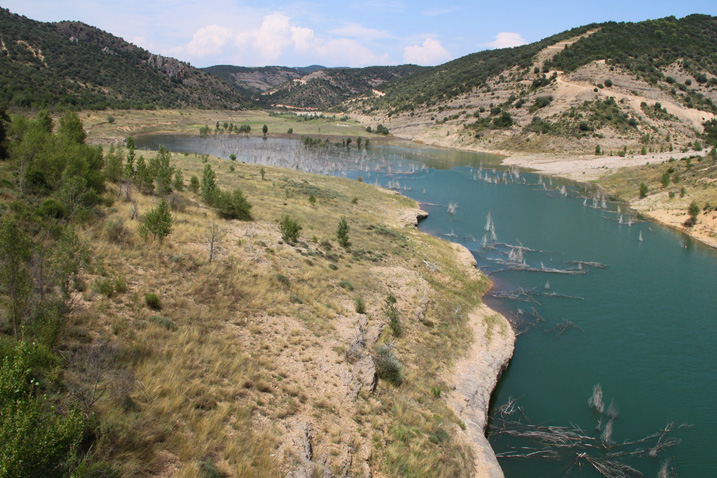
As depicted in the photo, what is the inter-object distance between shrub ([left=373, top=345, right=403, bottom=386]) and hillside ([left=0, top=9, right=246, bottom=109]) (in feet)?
206

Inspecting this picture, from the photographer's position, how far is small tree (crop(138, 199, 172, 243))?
13.1 metres

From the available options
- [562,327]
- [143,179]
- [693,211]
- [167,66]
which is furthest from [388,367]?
[167,66]

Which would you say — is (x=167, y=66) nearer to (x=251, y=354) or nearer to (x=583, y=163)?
(x=583, y=163)

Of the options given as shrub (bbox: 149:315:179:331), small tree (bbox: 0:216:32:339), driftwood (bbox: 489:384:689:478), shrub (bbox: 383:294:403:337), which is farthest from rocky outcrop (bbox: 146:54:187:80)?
driftwood (bbox: 489:384:689:478)

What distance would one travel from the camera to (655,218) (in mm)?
36969

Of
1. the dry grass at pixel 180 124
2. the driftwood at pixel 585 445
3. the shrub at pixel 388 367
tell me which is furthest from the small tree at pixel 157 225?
the dry grass at pixel 180 124

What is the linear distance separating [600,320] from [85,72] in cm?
12042

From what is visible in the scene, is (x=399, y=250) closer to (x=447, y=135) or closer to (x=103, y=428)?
(x=103, y=428)

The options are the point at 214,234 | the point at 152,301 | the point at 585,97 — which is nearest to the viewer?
the point at 152,301

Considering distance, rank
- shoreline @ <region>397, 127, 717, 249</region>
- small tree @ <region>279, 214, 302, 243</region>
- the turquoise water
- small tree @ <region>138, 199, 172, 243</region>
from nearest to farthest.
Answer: the turquoise water, small tree @ <region>138, 199, 172, 243</region>, small tree @ <region>279, 214, 302, 243</region>, shoreline @ <region>397, 127, 717, 249</region>

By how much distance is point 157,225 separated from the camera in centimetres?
1349

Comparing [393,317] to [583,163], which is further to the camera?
[583,163]

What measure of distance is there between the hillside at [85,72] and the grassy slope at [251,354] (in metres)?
57.1

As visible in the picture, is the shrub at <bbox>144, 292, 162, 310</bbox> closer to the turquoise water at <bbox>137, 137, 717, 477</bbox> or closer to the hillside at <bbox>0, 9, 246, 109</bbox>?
the turquoise water at <bbox>137, 137, 717, 477</bbox>
